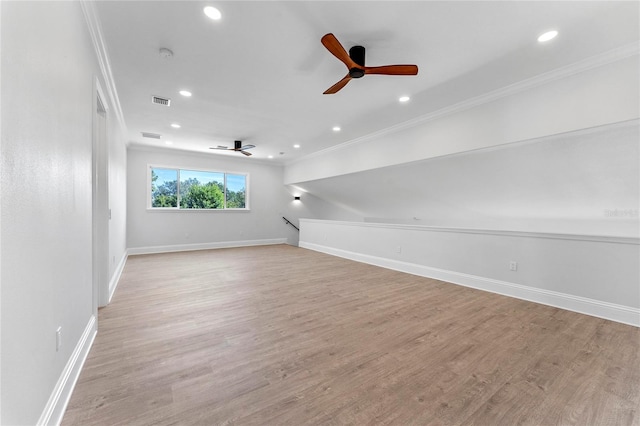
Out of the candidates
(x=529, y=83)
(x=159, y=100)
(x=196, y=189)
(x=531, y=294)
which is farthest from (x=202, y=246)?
(x=529, y=83)

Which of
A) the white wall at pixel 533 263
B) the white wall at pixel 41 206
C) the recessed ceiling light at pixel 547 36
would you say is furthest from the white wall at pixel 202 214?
the recessed ceiling light at pixel 547 36

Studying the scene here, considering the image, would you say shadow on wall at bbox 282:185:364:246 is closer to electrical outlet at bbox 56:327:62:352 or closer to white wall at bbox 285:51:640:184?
white wall at bbox 285:51:640:184

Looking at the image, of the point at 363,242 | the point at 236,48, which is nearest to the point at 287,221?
the point at 363,242

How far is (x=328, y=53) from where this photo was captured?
2582 mm

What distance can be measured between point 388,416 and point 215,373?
3.95ft

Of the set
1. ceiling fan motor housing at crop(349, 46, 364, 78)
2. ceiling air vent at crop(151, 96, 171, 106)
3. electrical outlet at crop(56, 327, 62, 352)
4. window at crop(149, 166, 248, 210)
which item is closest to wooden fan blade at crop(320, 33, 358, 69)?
ceiling fan motor housing at crop(349, 46, 364, 78)

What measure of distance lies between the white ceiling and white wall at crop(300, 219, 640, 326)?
6.72ft

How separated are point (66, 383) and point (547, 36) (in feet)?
14.9

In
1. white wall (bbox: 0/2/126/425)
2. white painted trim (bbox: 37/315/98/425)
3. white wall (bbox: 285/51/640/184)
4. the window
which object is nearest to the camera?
white wall (bbox: 0/2/126/425)

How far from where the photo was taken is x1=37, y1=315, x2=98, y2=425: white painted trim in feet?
4.23

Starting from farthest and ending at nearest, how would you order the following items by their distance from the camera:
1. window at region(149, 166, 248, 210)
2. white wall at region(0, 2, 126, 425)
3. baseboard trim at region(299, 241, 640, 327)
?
window at region(149, 166, 248, 210), baseboard trim at region(299, 241, 640, 327), white wall at region(0, 2, 126, 425)

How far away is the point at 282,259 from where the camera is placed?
594cm

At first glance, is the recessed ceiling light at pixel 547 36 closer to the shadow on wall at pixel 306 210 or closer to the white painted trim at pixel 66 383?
the white painted trim at pixel 66 383

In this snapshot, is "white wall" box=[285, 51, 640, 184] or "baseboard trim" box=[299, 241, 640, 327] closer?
"white wall" box=[285, 51, 640, 184]
